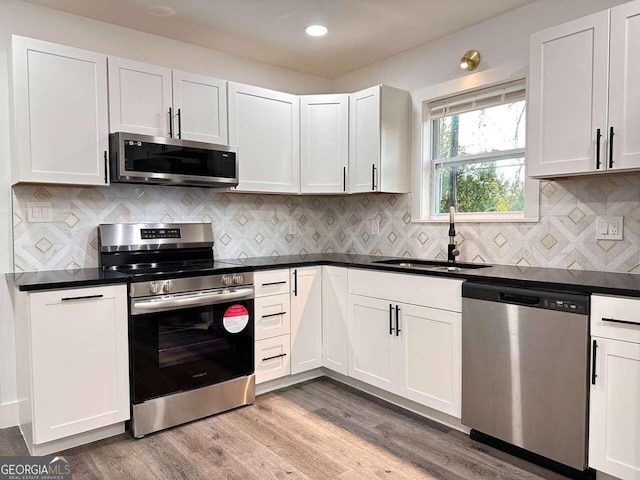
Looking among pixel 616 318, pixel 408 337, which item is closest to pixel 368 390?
pixel 408 337

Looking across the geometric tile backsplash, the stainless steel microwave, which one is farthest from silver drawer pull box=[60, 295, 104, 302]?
the stainless steel microwave

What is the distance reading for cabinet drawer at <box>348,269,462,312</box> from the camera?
2479 mm

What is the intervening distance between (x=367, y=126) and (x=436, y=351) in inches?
69.2

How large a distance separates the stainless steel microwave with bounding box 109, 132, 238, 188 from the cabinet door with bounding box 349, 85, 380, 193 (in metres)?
0.95

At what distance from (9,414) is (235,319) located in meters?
1.45

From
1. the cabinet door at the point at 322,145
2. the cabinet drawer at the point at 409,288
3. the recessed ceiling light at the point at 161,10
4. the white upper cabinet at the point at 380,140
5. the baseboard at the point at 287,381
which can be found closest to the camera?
the cabinet drawer at the point at 409,288

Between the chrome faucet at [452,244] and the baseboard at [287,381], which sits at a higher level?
the chrome faucet at [452,244]

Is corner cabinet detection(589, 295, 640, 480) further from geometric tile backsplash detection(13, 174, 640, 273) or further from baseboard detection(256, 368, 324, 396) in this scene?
baseboard detection(256, 368, 324, 396)

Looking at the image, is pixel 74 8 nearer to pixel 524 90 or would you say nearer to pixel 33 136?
pixel 33 136

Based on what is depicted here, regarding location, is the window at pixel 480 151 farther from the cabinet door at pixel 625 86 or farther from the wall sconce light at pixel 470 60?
the cabinet door at pixel 625 86

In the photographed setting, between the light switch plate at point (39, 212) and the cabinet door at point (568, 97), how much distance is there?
2.88m

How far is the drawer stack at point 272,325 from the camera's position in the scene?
304cm
